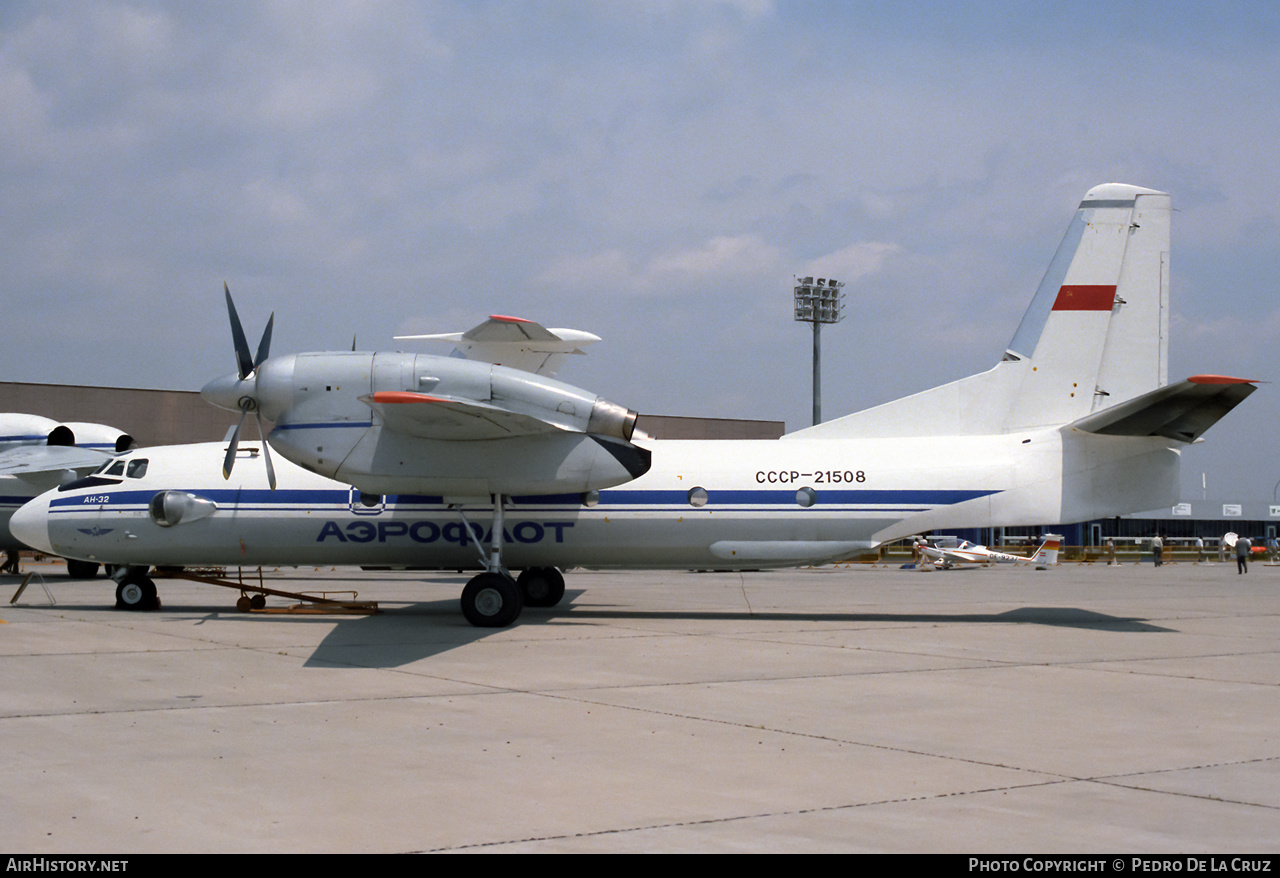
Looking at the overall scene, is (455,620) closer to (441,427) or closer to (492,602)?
(492,602)

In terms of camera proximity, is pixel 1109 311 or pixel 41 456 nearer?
pixel 1109 311

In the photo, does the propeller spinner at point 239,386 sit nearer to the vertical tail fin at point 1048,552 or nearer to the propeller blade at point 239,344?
the propeller blade at point 239,344

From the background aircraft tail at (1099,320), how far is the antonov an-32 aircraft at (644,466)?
0.10 ft

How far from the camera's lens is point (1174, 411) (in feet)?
49.6

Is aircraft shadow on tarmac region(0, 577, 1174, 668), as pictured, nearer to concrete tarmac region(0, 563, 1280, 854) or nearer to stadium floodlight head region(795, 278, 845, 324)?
concrete tarmac region(0, 563, 1280, 854)

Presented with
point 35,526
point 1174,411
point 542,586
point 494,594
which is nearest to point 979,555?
point 542,586

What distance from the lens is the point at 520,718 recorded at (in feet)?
29.2

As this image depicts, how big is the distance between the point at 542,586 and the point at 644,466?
14.1 ft

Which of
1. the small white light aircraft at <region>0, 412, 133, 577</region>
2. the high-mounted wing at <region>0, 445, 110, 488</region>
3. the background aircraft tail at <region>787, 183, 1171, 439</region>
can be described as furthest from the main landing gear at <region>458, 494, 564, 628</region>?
the high-mounted wing at <region>0, 445, 110, 488</region>

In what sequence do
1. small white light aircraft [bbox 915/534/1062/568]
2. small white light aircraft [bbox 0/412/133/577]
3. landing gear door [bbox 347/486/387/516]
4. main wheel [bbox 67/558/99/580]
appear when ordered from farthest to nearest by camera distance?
1. small white light aircraft [bbox 915/534/1062/568]
2. main wheel [bbox 67/558/99/580]
3. small white light aircraft [bbox 0/412/133/577]
4. landing gear door [bbox 347/486/387/516]

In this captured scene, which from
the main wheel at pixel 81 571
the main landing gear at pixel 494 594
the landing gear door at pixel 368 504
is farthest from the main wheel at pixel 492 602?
the main wheel at pixel 81 571

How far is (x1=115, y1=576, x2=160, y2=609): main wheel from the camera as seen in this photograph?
61.6ft

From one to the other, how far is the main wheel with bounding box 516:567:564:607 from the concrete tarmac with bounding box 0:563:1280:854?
238 centimetres

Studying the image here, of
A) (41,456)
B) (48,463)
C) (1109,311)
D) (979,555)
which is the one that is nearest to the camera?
(1109,311)
